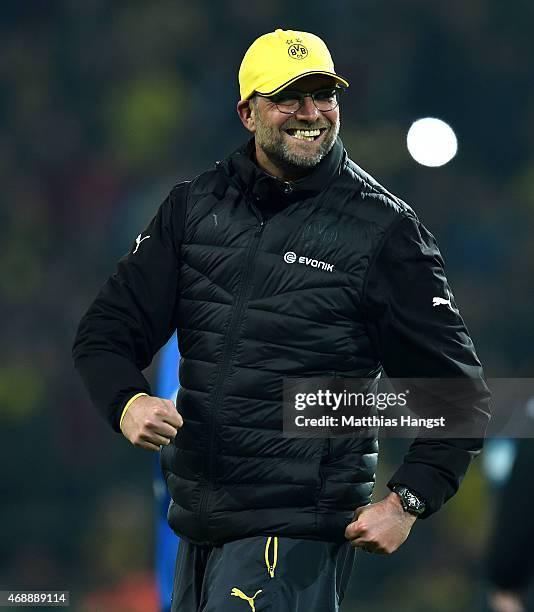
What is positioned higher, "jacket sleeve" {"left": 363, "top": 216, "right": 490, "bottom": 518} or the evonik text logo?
the evonik text logo

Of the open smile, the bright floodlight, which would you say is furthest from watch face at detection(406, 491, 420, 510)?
the bright floodlight

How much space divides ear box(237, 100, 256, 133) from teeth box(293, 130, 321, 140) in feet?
0.41

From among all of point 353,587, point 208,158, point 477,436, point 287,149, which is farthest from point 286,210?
point 208,158

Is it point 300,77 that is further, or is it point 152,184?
point 152,184

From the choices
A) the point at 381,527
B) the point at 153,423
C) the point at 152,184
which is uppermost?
the point at 152,184

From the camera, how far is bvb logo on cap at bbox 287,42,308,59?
228 cm

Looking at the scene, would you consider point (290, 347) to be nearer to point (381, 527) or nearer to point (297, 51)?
point (381, 527)

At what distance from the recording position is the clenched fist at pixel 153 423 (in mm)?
2055

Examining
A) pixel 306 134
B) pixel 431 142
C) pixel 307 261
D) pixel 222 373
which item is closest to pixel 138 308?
pixel 222 373

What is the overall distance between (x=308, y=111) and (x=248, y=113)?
0.18 m

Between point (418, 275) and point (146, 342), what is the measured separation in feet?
1.74

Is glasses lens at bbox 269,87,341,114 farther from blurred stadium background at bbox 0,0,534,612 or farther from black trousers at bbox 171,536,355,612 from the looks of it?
blurred stadium background at bbox 0,0,534,612

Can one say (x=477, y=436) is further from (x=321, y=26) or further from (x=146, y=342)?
(x=321, y=26)

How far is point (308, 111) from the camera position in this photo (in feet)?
7.49
